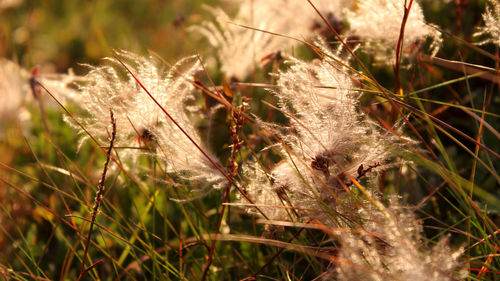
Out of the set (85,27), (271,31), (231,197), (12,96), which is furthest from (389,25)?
(85,27)

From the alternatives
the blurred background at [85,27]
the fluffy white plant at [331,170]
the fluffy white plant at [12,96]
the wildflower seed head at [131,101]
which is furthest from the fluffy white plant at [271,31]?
the fluffy white plant at [12,96]

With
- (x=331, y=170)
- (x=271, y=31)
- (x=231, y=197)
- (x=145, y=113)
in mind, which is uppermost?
(x=271, y=31)

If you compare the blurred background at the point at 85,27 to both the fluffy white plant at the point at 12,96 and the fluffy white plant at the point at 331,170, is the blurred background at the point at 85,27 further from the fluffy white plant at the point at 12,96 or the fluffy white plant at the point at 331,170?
the fluffy white plant at the point at 331,170

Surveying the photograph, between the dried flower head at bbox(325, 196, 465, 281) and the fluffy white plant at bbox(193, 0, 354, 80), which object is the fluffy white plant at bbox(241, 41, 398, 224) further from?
the fluffy white plant at bbox(193, 0, 354, 80)

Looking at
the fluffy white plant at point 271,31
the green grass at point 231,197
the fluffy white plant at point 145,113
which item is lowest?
the green grass at point 231,197

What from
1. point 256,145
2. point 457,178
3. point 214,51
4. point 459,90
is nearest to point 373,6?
point 459,90

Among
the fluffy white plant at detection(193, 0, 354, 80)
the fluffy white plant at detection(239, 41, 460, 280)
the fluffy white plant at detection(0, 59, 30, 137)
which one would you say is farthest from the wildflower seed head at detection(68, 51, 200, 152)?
the fluffy white plant at detection(0, 59, 30, 137)

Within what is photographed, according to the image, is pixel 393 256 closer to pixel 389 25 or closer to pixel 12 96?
pixel 389 25

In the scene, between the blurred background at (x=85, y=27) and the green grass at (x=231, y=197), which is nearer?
the green grass at (x=231, y=197)
